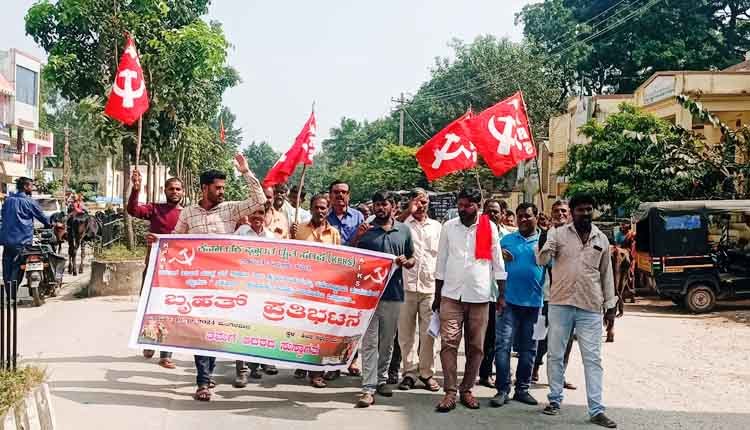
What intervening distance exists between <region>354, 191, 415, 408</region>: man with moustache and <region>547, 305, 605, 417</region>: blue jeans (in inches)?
56.1

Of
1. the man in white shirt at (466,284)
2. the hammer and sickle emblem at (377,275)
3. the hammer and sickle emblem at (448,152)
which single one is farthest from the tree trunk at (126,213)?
the man in white shirt at (466,284)

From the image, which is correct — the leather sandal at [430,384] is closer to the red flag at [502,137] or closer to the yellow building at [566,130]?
the red flag at [502,137]

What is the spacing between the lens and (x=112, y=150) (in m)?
18.2

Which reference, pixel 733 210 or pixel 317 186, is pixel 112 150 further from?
pixel 317 186

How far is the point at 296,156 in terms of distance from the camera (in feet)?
32.7

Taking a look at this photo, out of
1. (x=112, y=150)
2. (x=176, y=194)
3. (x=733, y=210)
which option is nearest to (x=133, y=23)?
(x=112, y=150)

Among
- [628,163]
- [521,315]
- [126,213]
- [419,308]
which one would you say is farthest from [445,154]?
[628,163]

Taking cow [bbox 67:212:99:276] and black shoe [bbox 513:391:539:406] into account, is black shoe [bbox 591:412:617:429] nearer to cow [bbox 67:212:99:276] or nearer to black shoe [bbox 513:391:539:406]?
black shoe [bbox 513:391:539:406]

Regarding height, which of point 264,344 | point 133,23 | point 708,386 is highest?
point 133,23

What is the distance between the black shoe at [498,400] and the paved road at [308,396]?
8 centimetres

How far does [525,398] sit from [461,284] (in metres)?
1.35

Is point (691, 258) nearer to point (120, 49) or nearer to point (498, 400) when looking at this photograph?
point (498, 400)

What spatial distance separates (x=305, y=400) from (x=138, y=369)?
6.87 ft

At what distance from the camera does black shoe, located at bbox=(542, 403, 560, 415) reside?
725 centimetres
